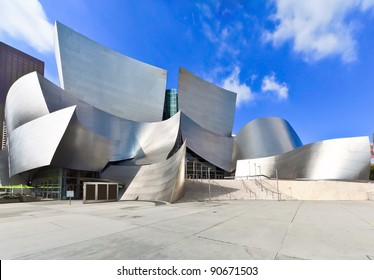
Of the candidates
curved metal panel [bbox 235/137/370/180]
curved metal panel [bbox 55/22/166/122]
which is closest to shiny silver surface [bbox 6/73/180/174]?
curved metal panel [bbox 55/22/166/122]

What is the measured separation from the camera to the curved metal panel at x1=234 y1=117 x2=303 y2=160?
131 ft

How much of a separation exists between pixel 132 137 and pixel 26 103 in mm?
14519

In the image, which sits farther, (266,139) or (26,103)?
(266,139)

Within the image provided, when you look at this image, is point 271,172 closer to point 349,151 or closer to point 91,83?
point 349,151

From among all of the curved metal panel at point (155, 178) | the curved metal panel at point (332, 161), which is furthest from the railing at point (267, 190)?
the curved metal panel at point (155, 178)

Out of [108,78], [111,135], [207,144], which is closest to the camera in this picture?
[111,135]

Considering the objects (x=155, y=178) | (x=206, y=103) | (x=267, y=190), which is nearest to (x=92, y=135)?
(x=155, y=178)

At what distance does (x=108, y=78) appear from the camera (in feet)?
143

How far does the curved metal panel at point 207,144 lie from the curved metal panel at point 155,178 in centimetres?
1249

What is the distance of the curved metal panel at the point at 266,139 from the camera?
131ft

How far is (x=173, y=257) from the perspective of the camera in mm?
3617

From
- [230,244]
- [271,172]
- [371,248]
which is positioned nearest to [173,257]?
[230,244]

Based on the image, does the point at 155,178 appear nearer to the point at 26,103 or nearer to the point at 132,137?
the point at 132,137

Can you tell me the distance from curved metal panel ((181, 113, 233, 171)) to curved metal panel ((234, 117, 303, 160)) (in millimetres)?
2573
